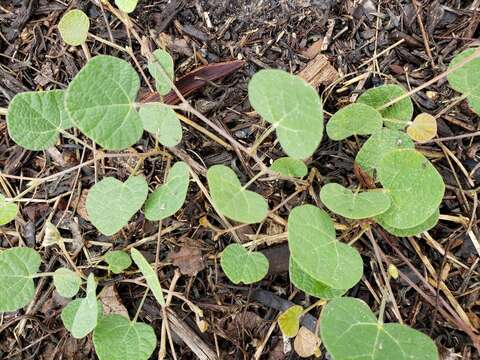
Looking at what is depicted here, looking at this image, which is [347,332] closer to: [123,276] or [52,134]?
[123,276]

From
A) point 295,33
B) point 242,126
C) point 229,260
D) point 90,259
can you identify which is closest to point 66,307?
point 90,259

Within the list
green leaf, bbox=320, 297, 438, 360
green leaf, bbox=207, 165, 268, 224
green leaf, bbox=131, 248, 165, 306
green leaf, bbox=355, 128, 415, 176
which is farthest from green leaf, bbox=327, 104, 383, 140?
green leaf, bbox=131, 248, 165, 306

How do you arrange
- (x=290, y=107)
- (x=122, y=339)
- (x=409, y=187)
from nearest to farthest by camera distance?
(x=290, y=107) → (x=409, y=187) → (x=122, y=339)

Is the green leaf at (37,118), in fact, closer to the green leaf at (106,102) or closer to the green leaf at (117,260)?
the green leaf at (106,102)

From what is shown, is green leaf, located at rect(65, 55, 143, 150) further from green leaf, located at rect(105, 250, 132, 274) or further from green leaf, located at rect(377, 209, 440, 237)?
green leaf, located at rect(377, 209, 440, 237)

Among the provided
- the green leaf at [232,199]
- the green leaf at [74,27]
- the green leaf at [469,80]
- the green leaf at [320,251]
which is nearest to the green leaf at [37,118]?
the green leaf at [74,27]

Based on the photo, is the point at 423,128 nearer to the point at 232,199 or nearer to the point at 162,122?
the point at 232,199

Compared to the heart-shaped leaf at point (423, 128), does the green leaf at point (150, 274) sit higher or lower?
lower

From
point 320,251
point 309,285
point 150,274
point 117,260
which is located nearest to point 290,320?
point 309,285
